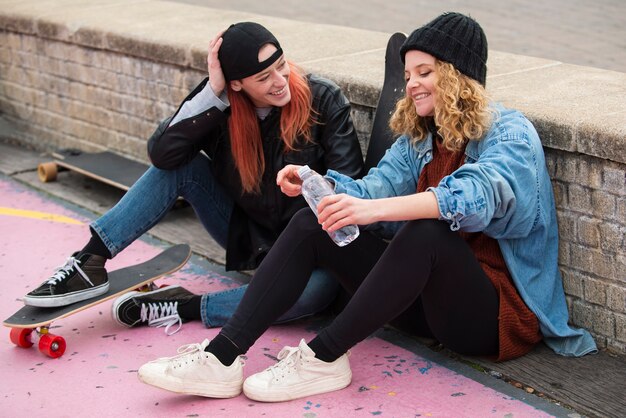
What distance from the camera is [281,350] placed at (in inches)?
140

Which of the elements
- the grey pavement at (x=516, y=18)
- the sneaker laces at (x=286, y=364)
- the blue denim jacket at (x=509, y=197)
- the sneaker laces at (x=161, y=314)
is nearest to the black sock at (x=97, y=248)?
the sneaker laces at (x=161, y=314)

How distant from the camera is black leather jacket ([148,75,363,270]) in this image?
3.92 m

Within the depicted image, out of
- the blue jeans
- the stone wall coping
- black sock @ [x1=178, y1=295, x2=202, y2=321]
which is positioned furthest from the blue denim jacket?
black sock @ [x1=178, y1=295, x2=202, y2=321]

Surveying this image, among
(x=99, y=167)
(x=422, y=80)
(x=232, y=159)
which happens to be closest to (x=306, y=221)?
(x=422, y=80)

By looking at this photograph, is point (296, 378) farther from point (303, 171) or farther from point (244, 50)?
point (244, 50)

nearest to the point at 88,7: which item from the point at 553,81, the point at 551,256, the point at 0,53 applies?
the point at 0,53

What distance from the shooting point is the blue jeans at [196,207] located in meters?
3.92

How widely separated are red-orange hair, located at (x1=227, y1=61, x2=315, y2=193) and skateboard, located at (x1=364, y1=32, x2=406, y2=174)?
11.3 inches

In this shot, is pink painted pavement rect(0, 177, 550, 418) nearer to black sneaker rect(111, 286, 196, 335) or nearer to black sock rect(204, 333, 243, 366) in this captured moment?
black sneaker rect(111, 286, 196, 335)

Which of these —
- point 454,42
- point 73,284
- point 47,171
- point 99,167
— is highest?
point 454,42

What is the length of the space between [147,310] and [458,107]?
1580 mm

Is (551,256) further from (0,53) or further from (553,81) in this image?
(0,53)

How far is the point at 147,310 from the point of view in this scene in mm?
4039

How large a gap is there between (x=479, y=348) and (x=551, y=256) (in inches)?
16.8
